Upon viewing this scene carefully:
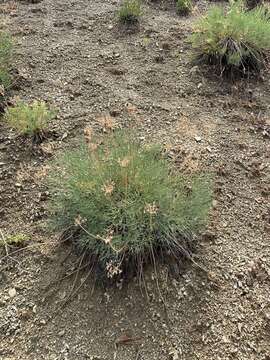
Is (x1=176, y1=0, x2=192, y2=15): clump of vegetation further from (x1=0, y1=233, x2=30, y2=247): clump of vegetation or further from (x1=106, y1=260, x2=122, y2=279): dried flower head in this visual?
(x1=106, y1=260, x2=122, y2=279): dried flower head

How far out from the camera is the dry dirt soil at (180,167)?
238 centimetres

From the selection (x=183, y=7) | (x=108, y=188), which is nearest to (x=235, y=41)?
(x=183, y=7)

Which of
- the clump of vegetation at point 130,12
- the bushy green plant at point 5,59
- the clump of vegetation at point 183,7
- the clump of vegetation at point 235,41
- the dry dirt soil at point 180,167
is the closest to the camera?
the dry dirt soil at point 180,167

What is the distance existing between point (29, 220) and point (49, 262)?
0.42 metres

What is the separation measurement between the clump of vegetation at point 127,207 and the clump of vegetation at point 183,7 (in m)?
3.16

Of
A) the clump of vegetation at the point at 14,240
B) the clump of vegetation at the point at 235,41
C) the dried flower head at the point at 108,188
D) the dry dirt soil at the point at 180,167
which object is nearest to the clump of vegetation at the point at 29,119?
Result: the dry dirt soil at the point at 180,167

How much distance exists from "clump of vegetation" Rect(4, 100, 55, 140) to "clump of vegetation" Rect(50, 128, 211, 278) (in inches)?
35.9

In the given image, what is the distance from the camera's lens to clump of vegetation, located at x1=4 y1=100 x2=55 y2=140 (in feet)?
11.4

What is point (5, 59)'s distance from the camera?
424 centimetres

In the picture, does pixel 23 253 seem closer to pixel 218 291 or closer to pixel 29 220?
pixel 29 220

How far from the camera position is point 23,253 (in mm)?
2793

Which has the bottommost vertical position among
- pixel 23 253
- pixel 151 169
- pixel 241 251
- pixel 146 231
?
pixel 23 253

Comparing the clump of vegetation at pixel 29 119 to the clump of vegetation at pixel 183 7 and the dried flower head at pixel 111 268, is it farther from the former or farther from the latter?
the clump of vegetation at pixel 183 7

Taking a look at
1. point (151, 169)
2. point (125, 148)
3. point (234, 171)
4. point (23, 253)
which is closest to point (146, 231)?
point (151, 169)
